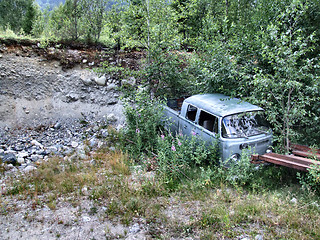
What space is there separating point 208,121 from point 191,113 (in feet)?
2.74

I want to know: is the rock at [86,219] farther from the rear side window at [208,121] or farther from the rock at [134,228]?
the rear side window at [208,121]

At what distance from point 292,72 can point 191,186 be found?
3970 mm

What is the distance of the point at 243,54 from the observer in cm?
850

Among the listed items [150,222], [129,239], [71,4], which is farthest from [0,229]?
[71,4]

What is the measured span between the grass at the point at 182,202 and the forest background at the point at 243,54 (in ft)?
7.26

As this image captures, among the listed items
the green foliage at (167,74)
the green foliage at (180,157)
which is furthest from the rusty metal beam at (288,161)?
the green foliage at (167,74)

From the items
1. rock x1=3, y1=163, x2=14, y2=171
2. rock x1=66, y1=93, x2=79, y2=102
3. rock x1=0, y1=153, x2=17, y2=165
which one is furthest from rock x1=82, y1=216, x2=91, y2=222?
rock x1=66, y1=93, x2=79, y2=102

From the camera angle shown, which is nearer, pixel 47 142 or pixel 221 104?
pixel 221 104

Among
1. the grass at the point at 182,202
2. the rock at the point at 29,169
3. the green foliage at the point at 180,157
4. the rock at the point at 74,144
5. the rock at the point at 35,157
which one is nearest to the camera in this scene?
the grass at the point at 182,202

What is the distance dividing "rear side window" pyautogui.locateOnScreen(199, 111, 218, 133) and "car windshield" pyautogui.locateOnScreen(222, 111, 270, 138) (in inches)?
15.4

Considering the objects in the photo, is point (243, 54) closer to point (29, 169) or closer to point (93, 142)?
point (93, 142)

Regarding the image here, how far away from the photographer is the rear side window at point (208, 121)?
6.75 m

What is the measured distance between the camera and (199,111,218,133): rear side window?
6.75 metres

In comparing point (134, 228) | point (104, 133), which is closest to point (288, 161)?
point (134, 228)
